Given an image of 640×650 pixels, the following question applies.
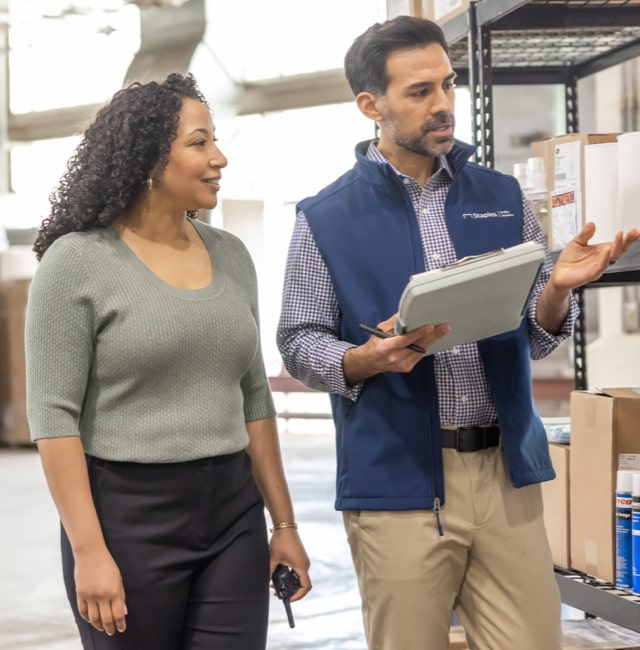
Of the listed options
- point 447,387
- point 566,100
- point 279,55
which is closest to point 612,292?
point 279,55

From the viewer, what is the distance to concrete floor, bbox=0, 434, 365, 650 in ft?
14.3

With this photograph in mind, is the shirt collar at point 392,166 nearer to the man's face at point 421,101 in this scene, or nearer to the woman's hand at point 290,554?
the man's face at point 421,101

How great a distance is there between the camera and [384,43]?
1.98 m

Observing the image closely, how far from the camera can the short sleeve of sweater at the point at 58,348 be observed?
1669mm

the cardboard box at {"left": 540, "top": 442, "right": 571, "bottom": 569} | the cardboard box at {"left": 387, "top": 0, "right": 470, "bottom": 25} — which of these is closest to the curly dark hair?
the cardboard box at {"left": 387, "top": 0, "right": 470, "bottom": 25}

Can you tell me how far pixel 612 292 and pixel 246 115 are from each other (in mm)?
5224

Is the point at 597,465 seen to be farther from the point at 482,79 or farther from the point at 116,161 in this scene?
the point at 116,161

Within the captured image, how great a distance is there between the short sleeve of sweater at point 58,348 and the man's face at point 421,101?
2.23 ft

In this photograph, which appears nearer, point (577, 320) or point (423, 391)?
point (423, 391)

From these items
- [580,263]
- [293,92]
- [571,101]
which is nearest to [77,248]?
[580,263]

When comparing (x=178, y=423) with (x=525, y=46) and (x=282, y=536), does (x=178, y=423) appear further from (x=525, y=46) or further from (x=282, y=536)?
(x=525, y=46)

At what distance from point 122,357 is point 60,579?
4037mm

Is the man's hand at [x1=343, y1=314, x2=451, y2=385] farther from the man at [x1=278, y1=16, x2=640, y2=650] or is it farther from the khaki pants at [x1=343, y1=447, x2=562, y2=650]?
the khaki pants at [x1=343, y1=447, x2=562, y2=650]

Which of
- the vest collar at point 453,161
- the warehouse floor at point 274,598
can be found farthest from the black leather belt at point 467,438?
the warehouse floor at point 274,598
